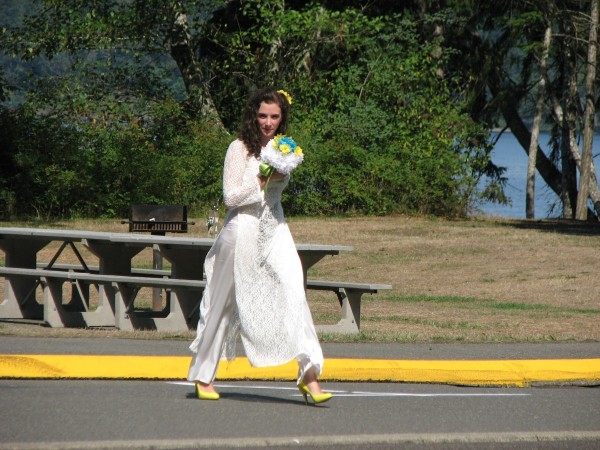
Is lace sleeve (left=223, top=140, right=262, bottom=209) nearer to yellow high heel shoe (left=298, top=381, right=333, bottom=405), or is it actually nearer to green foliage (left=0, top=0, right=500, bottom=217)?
yellow high heel shoe (left=298, top=381, right=333, bottom=405)

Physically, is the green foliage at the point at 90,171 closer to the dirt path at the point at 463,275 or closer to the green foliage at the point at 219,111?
the green foliage at the point at 219,111

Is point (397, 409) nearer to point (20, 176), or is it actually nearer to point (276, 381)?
point (276, 381)

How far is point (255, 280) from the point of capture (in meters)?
7.14

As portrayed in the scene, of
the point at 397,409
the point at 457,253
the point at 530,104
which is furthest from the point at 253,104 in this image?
the point at 530,104

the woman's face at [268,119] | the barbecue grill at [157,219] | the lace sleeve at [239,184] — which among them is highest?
the woman's face at [268,119]

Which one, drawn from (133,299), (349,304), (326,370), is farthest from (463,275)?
(326,370)

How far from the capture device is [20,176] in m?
25.6

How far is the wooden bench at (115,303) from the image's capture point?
1148 cm

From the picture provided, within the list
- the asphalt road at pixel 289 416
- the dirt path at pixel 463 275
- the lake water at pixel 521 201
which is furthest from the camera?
the lake water at pixel 521 201

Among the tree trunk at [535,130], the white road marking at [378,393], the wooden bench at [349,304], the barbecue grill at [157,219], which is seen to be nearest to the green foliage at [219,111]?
the tree trunk at [535,130]

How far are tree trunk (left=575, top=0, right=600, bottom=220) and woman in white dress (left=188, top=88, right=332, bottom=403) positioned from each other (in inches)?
1069

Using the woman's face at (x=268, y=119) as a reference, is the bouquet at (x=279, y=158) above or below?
below

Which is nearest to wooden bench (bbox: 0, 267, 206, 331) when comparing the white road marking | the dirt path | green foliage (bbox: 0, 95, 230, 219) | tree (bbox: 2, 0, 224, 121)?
the dirt path

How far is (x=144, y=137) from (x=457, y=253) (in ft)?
32.1
